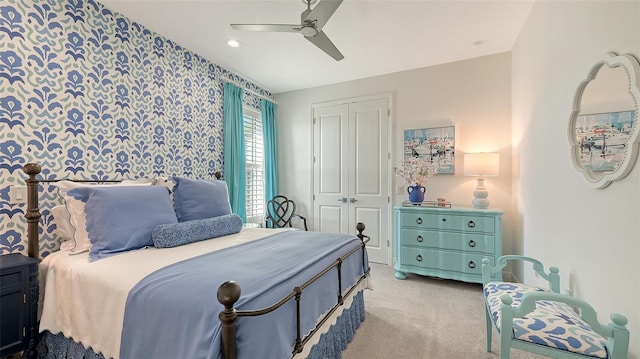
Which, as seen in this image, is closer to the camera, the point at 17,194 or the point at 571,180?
the point at 571,180

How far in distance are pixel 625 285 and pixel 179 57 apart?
12.8 ft

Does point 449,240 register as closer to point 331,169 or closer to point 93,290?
point 331,169

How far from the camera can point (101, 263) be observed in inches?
62.9

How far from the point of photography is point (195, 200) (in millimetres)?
2449

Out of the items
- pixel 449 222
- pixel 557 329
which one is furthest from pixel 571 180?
pixel 449 222

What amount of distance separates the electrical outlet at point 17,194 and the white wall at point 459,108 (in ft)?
11.7

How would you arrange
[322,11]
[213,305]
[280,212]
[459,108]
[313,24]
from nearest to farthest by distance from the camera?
[213,305], [322,11], [313,24], [459,108], [280,212]

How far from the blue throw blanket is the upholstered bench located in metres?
0.96

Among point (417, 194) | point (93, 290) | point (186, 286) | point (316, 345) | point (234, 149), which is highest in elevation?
point (234, 149)

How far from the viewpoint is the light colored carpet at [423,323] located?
193 centimetres

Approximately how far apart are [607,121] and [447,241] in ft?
6.84

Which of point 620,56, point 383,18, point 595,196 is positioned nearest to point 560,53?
point 620,56

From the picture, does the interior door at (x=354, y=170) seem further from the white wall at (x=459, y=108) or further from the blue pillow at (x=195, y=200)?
the blue pillow at (x=195, y=200)

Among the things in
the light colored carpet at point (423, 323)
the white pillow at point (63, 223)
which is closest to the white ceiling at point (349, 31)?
the white pillow at point (63, 223)
